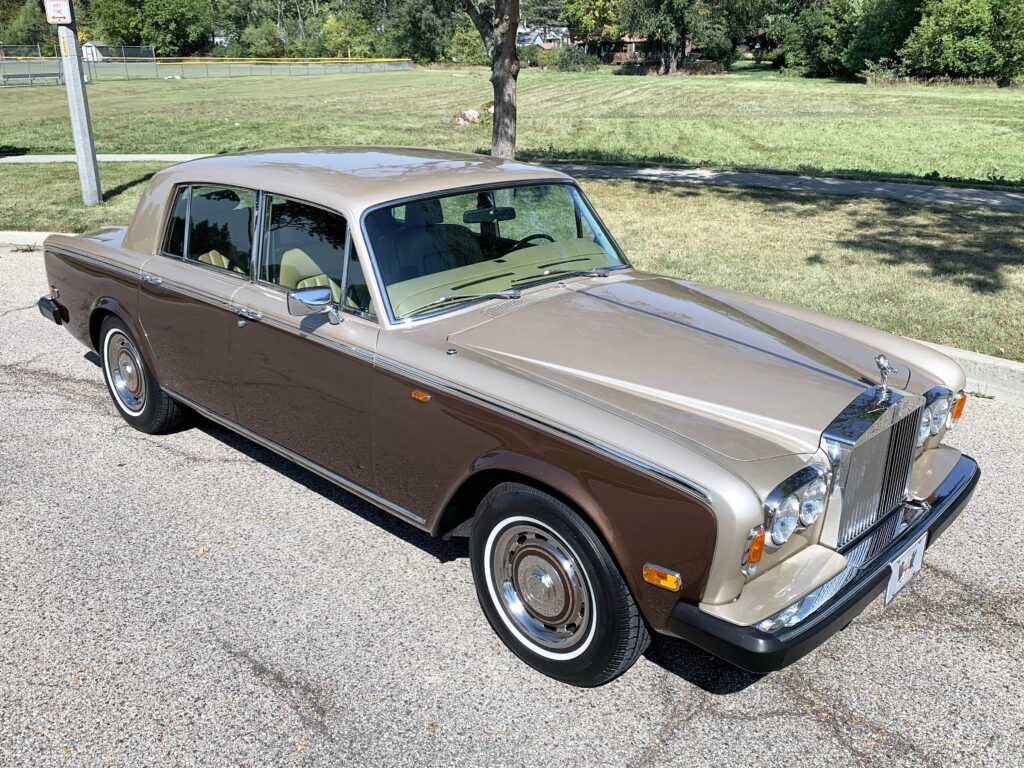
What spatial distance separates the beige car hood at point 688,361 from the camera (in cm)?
287

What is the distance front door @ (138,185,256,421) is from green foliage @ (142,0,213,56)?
279 ft

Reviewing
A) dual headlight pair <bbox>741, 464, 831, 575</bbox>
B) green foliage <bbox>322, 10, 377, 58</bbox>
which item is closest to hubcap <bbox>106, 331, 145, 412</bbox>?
dual headlight pair <bbox>741, 464, 831, 575</bbox>

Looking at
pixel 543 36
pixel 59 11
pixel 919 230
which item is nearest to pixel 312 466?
pixel 919 230

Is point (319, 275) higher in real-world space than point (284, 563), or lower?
higher

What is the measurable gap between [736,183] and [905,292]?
608 cm

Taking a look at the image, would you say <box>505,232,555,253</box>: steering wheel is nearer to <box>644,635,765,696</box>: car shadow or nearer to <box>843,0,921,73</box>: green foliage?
<box>644,635,765,696</box>: car shadow

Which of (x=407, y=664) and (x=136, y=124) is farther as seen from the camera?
(x=136, y=124)

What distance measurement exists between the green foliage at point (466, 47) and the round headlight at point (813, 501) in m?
77.9

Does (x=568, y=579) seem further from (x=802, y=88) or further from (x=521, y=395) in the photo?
(x=802, y=88)

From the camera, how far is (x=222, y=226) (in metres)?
4.27

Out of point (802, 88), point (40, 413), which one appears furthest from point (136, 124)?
point (802, 88)

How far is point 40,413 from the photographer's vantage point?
5.44 m

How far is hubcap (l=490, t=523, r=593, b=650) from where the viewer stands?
2.94 m

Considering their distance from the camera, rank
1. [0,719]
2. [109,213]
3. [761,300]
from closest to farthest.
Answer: [0,719] < [761,300] < [109,213]
